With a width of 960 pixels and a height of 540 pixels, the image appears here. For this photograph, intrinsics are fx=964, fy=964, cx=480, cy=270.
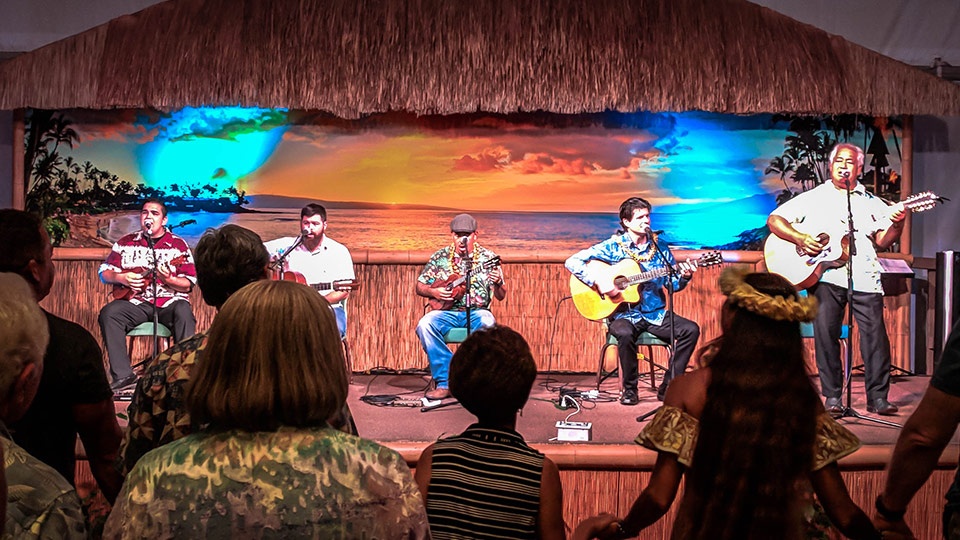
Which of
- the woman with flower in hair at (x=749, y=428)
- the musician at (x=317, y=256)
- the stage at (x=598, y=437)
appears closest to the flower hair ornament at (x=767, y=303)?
the woman with flower in hair at (x=749, y=428)

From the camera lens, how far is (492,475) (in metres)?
2.35

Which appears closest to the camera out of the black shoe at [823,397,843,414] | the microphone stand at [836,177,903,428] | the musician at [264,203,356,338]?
the microphone stand at [836,177,903,428]

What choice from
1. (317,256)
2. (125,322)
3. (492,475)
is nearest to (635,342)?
(317,256)

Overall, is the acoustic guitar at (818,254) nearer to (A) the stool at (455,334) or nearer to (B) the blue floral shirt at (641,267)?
(B) the blue floral shirt at (641,267)

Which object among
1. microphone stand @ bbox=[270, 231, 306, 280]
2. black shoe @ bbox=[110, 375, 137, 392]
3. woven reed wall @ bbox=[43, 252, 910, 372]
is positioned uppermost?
microphone stand @ bbox=[270, 231, 306, 280]

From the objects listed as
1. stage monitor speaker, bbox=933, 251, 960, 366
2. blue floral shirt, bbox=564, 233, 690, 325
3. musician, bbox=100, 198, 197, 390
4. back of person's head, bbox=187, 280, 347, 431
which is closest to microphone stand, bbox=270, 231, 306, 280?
musician, bbox=100, 198, 197, 390

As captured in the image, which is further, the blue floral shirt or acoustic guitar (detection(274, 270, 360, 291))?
acoustic guitar (detection(274, 270, 360, 291))

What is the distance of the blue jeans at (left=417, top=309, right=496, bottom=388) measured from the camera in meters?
6.80

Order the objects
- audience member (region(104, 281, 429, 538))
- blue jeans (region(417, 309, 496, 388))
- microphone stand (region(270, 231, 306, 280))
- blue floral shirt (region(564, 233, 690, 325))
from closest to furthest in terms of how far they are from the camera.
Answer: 1. audience member (region(104, 281, 429, 538))
2. microphone stand (region(270, 231, 306, 280))
3. blue floral shirt (region(564, 233, 690, 325))
4. blue jeans (region(417, 309, 496, 388))

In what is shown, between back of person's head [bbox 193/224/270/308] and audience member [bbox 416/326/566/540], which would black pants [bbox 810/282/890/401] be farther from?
back of person's head [bbox 193/224/270/308]

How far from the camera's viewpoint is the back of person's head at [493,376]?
2.44 m

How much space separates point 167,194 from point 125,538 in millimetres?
6921

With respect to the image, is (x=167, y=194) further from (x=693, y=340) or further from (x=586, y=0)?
(x=693, y=340)

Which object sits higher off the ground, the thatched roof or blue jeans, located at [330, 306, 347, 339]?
the thatched roof
